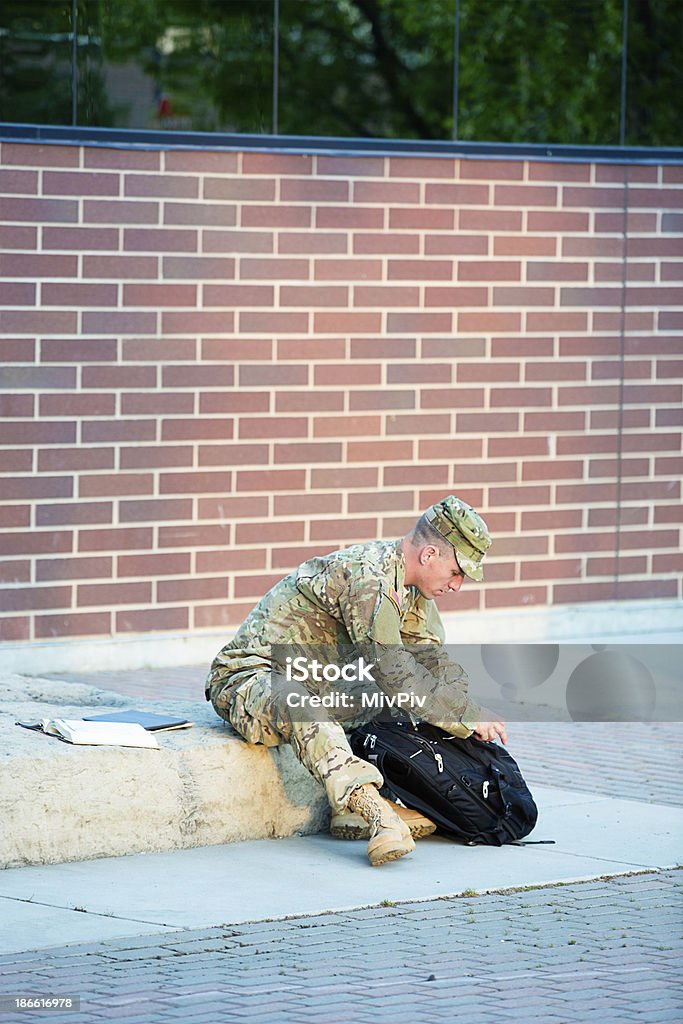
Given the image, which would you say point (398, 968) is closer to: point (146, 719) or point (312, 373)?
point (146, 719)

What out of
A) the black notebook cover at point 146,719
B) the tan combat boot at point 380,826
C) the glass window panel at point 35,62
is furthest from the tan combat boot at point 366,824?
the glass window panel at point 35,62

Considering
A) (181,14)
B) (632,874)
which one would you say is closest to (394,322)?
(181,14)

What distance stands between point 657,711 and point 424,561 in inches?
150

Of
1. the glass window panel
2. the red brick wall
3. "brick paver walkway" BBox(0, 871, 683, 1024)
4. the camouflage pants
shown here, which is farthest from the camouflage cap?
the glass window panel

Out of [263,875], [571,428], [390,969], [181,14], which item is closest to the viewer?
[390,969]

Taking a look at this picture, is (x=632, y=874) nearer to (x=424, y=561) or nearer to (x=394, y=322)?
(x=424, y=561)

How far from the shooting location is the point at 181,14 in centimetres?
1060

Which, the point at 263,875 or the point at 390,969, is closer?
the point at 390,969

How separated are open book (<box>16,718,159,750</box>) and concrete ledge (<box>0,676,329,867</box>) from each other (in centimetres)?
4

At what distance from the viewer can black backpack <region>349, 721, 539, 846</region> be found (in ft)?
21.7

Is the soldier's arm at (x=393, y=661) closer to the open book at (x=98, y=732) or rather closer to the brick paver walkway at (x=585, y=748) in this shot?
the open book at (x=98, y=732)

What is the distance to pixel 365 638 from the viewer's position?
21.0 ft

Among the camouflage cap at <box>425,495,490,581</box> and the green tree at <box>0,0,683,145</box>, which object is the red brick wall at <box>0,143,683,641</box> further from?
the camouflage cap at <box>425,495,490,581</box>

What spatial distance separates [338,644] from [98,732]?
0.96m
